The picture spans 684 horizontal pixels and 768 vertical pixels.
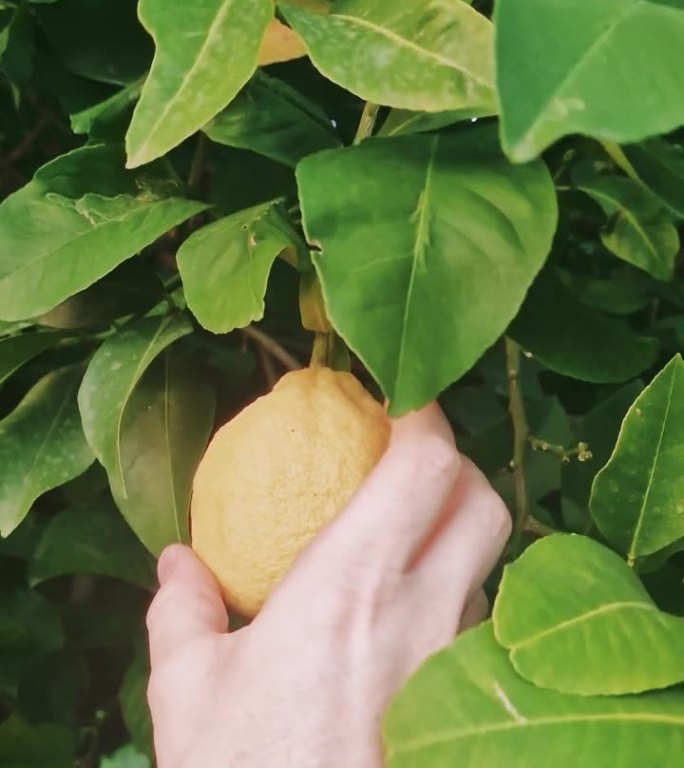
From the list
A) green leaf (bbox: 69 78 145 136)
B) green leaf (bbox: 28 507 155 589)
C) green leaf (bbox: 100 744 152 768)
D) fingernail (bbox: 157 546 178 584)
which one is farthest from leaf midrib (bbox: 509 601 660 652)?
green leaf (bbox: 100 744 152 768)

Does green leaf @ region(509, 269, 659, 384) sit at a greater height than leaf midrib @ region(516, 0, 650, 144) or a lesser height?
lesser

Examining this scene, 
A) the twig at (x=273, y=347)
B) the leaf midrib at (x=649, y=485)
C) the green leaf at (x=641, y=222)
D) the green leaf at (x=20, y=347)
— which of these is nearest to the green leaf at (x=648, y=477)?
the leaf midrib at (x=649, y=485)

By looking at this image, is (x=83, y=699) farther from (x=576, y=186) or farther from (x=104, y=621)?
(x=576, y=186)

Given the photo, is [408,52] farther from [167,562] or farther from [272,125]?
[167,562]

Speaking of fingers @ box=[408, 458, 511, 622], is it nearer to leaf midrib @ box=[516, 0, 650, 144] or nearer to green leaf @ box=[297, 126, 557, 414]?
green leaf @ box=[297, 126, 557, 414]

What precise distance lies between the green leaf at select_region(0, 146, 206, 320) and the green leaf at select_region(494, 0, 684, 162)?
21 centimetres

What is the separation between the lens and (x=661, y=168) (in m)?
0.48

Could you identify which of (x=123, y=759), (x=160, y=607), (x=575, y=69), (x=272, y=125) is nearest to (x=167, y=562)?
(x=160, y=607)

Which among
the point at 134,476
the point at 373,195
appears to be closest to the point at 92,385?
the point at 134,476

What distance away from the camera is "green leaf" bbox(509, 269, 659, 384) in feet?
1.66

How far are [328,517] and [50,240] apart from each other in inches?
7.6

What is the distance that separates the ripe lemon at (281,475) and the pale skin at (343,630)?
18 millimetres

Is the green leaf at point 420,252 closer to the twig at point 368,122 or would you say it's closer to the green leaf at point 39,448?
the twig at point 368,122

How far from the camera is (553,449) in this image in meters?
0.59
